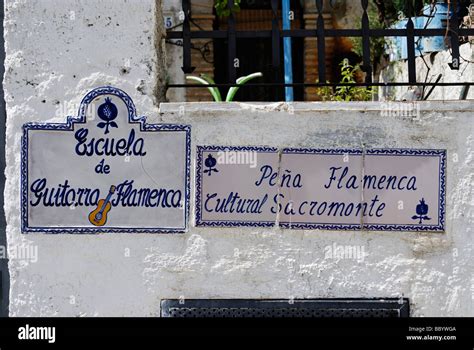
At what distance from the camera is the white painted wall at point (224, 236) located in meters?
4.21

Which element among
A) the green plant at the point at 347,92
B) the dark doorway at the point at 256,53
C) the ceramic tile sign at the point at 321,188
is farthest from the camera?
the dark doorway at the point at 256,53

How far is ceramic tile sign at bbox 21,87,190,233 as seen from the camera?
4.22m

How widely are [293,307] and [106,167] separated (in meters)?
1.20

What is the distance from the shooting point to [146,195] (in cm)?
422

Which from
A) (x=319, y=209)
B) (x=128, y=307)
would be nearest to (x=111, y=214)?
(x=128, y=307)

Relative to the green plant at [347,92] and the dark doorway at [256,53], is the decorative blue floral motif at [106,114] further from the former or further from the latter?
the dark doorway at [256,53]

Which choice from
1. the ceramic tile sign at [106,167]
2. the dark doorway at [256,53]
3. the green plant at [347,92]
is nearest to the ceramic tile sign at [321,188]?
the ceramic tile sign at [106,167]

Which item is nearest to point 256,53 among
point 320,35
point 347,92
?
point 347,92

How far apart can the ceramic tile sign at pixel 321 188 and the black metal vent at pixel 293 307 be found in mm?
384

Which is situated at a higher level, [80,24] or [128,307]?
[80,24]

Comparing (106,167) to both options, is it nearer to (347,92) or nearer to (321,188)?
(321,188)

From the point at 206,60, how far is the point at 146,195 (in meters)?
5.01

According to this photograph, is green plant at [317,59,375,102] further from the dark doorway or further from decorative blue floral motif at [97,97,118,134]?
the dark doorway
